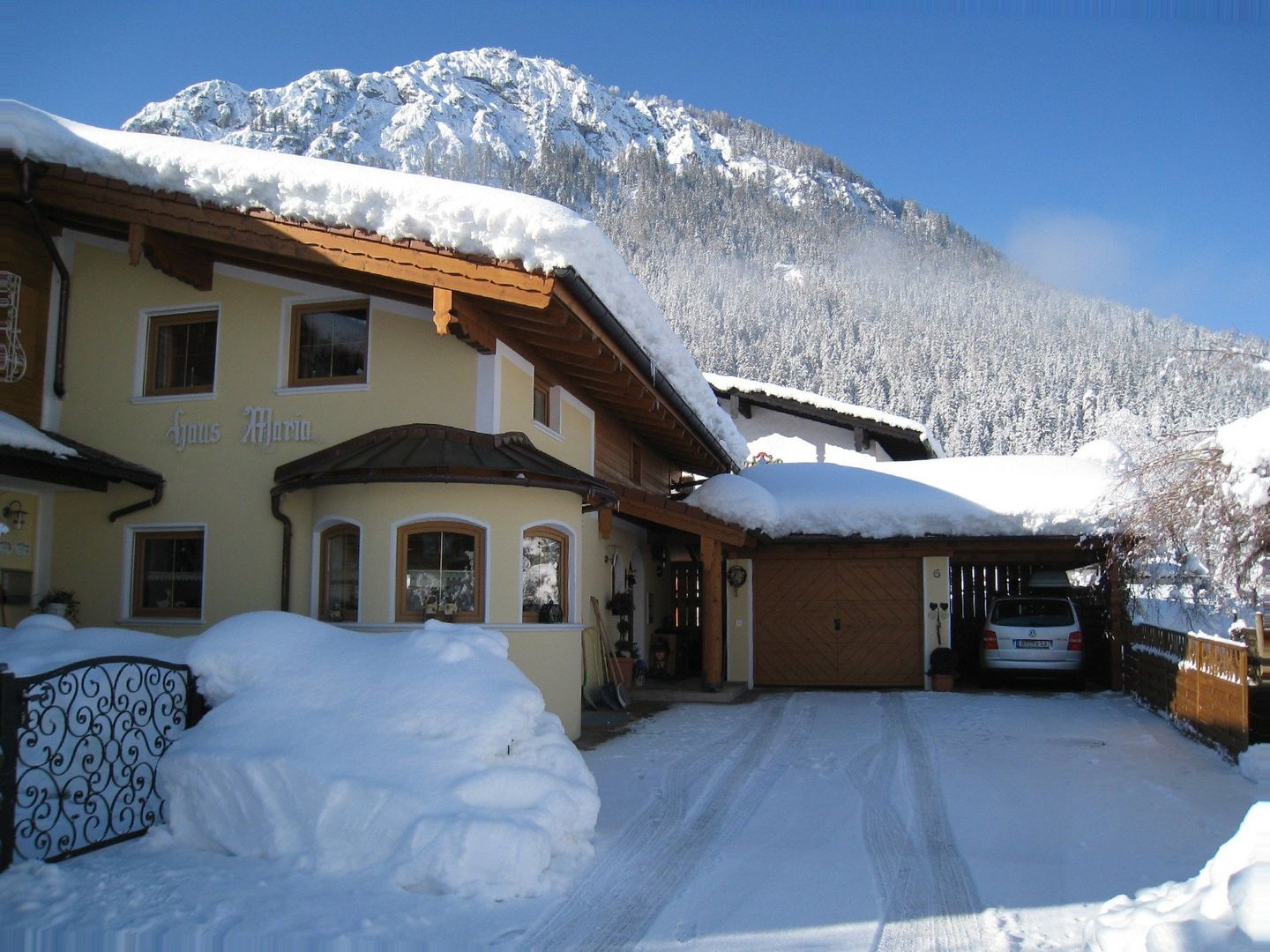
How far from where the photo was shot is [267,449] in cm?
1053

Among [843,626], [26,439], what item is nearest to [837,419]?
[843,626]

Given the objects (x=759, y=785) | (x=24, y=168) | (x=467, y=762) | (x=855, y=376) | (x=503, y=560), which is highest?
(x=855, y=376)

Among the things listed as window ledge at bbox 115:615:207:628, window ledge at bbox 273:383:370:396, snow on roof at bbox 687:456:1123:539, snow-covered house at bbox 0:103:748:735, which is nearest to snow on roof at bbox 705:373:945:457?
snow on roof at bbox 687:456:1123:539

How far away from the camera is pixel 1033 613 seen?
16.3 metres

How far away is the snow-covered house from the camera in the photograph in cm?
927

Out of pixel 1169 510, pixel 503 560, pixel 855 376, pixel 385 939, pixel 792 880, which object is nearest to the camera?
pixel 385 939

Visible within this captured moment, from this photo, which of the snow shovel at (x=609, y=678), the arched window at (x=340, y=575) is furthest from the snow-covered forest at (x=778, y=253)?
the arched window at (x=340, y=575)

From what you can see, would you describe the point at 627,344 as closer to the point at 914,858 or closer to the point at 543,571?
the point at 543,571

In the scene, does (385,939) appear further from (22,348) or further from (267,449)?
(22,348)

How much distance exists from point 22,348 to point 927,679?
1329 centimetres

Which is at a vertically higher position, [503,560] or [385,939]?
[503,560]

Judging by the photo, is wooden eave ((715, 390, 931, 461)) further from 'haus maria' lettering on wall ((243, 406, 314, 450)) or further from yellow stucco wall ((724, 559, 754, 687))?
'haus maria' lettering on wall ((243, 406, 314, 450))

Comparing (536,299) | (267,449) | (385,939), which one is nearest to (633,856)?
(385,939)

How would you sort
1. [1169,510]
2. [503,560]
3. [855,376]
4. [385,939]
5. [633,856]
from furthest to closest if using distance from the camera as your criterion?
1. [855,376]
2. [503,560]
3. [1169,510]
4. [633,856]
5. [385,939]
